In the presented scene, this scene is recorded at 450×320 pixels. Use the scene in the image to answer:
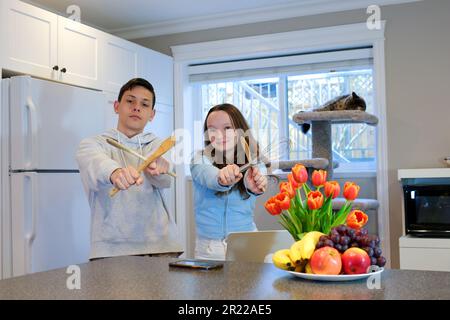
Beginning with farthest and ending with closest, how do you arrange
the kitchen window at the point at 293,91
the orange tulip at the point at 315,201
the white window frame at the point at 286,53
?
the kitchen window at the point at 293,91 → the white window frame at the point at 286,53 → the orange tulip at the point at 315,201

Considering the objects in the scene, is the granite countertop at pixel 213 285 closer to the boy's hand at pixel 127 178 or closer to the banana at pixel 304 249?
the banana at pixel 304 249

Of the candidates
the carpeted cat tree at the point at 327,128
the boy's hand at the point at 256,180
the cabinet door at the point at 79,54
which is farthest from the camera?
the cabinet door at the point at 79,54

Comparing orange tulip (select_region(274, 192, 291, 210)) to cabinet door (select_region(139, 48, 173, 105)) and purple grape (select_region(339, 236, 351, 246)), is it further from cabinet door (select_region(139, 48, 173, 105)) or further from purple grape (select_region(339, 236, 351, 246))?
cabinet door (select_region(139, 48, 173, 105))

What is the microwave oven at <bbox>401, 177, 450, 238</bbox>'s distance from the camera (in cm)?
279

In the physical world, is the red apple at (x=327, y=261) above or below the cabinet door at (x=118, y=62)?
below

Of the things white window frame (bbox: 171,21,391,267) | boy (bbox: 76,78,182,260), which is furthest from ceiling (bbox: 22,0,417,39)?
boy (bbox: 76,78,182,260)

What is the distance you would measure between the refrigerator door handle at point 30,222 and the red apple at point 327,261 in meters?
1.98

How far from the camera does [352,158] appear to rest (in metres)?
3.74

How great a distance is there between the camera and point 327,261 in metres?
1.08

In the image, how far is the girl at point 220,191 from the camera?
1645 mm

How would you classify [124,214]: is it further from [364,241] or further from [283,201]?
[364,241]

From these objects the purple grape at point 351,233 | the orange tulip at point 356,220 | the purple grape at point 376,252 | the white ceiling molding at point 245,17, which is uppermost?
the white ceiling molding at point 245,17

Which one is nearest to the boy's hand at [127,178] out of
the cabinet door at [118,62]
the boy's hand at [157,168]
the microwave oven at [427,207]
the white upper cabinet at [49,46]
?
the boy's hand at [157,168]

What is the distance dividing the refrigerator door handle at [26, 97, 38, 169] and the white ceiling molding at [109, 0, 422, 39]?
1.64 meters
